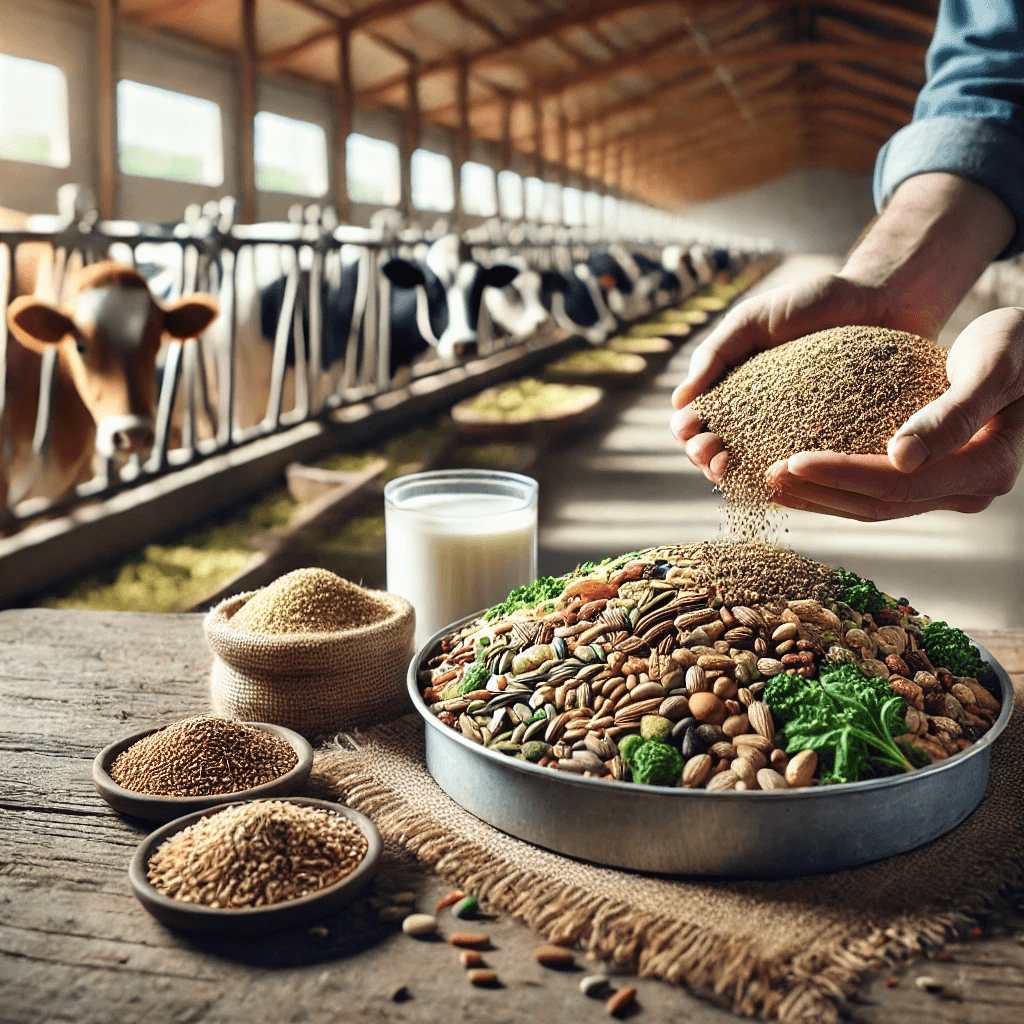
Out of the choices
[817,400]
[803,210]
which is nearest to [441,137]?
[817,400]

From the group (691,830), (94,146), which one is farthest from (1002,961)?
(94,146)

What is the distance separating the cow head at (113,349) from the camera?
327 cm

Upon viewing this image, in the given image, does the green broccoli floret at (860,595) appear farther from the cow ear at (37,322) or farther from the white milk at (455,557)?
the cow ear at (37,322)

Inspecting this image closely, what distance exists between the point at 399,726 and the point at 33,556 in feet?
7.03

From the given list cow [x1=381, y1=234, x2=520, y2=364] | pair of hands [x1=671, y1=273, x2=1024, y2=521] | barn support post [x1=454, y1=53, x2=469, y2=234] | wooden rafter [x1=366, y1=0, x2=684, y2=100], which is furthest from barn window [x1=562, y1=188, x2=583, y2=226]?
pair of hands [x1=671, y1=273, x2=1024, y2=521]

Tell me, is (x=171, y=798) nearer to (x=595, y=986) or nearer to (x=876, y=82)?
(x=595, y=986)

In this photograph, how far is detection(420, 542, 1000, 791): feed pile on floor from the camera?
0.90m

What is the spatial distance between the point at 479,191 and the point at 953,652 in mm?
16562

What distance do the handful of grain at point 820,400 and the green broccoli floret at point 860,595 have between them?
0.14 metres

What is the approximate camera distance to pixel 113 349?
10.9 feet

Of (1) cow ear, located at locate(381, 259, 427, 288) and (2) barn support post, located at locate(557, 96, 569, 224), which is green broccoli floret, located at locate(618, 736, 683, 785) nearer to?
(1) cow ear, located at locate(381, 259, 427, 288)

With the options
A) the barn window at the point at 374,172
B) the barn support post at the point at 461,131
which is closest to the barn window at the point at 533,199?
the barn support post at the point at 461,131

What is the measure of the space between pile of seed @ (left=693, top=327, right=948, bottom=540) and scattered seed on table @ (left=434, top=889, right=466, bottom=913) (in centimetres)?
59

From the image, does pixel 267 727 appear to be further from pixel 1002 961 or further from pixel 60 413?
pixel 60 413
